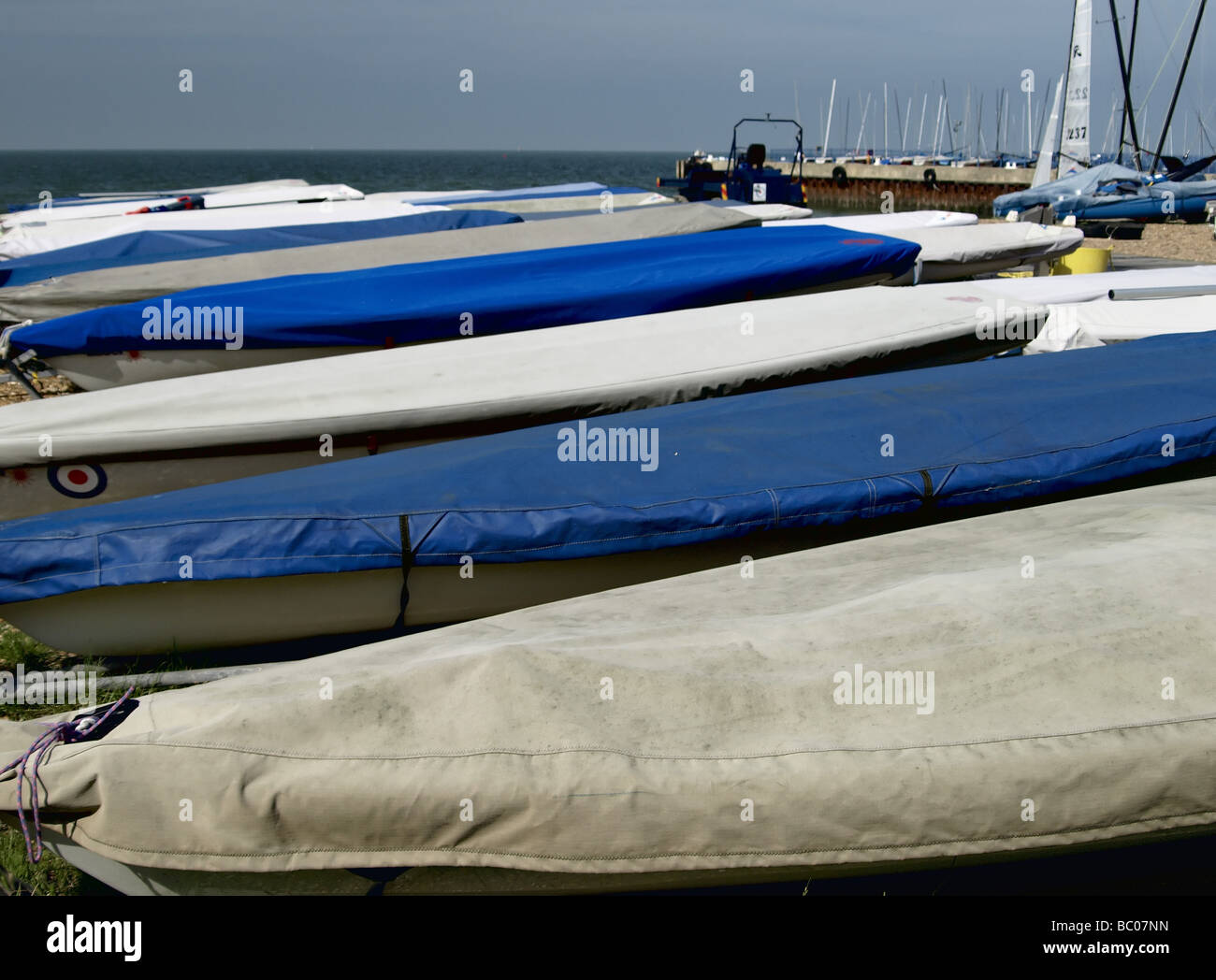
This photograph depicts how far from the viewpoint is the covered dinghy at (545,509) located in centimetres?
353

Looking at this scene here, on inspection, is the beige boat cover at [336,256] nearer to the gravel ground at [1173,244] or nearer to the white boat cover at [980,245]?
the white boat cover at [980,245]

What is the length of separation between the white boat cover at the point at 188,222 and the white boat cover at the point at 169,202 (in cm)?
77

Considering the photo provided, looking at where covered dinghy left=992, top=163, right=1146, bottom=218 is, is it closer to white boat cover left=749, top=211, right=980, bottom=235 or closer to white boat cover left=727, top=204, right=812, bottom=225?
white boat cover left=749, top=211, right=980, bottom=235

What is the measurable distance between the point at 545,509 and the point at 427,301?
3183mm

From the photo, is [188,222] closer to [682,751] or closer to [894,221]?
[894,221]

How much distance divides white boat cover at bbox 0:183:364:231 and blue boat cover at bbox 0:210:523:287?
3.04m

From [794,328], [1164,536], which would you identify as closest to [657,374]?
[794,328]

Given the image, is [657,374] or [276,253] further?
[276,253]

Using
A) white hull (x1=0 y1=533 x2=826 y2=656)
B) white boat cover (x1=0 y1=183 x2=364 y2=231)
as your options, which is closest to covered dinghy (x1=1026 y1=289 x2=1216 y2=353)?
white hull (x1=0 y1=533 x2=826 y2=656)

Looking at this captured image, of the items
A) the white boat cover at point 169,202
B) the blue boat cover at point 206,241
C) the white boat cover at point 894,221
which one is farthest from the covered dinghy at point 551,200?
the white boat cover at point 894,221
